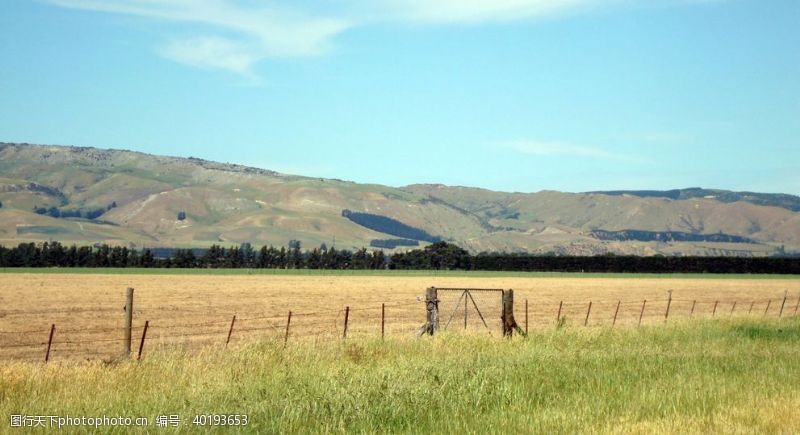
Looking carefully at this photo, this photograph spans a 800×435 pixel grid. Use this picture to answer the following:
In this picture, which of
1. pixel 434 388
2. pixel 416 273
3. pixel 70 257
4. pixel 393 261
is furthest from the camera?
pixel 393 261

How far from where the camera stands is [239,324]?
37312 mm

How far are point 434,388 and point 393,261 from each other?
468ft

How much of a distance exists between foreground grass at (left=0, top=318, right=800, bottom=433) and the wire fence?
12.8 feet

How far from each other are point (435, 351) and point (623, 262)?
12926cm

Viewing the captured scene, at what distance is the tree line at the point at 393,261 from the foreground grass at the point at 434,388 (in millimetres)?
123301

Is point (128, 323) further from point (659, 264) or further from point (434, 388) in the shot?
point (659, 264)

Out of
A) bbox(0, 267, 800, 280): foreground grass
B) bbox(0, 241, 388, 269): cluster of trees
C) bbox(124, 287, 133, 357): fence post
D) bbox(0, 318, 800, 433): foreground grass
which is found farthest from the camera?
bbox(0, 241, 388, 269): cluster of trees

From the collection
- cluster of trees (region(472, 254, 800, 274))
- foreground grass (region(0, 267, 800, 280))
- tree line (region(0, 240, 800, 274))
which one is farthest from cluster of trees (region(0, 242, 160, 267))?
cluster of trees (region(472, 254, 800, 274))

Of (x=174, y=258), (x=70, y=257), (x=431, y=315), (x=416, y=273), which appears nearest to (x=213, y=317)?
(x=431, y=315)

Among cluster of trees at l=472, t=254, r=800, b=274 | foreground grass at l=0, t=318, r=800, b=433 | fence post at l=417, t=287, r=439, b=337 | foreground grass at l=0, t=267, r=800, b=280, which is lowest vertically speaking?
foreground grass at l=0, t=267, r=800, b=280

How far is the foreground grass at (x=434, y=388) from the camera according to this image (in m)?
12.0

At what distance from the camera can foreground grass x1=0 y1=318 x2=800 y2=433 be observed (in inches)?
473

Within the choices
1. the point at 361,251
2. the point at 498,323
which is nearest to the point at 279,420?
the point at 498,323

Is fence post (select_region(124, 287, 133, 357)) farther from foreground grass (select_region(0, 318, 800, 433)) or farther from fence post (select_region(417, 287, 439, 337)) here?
fence post (select_region(417, 287, 439, 337))
